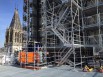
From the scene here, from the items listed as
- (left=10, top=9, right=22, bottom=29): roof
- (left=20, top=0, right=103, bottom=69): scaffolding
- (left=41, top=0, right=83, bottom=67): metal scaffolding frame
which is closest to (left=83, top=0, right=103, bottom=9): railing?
(left=20, top=0, right=103, bottom=69): scaffolding

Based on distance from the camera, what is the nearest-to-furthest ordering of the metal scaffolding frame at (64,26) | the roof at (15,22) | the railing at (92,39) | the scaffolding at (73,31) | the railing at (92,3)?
the scaffolding at (73,31) < the metal scaffolding frame at (64,26) < the railing at (92,3) < the railing at (92,39) < the roof at (15,22)

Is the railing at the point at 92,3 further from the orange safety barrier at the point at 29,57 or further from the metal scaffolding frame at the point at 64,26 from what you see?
the orange safety barrier at the point at 29,57

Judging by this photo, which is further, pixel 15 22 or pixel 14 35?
pixel 15 22

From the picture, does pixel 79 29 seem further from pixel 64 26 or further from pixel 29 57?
pixel 29 57

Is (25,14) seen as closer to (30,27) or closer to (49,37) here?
(30,27)

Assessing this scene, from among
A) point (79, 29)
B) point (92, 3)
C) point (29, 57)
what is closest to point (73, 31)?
point (79, 29)

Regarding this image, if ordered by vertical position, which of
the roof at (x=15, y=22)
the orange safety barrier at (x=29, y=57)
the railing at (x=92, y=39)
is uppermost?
the roof at (x=15, y=22)

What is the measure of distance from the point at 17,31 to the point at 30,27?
31.3 metres

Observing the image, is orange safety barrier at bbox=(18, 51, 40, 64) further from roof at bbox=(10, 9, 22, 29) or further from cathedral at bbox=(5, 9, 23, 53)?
roof at bbox=(10, 9, 22, 29)

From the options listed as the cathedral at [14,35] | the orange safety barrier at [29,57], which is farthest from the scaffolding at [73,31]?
the cathedral at [14,35]

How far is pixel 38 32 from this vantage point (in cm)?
2217

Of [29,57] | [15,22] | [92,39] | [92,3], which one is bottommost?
[29,57]

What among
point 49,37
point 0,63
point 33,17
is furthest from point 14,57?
point 33,17

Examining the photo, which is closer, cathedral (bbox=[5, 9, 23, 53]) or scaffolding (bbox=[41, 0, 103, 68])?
scaffolding (bbox=[41, 0, 103, 68])
